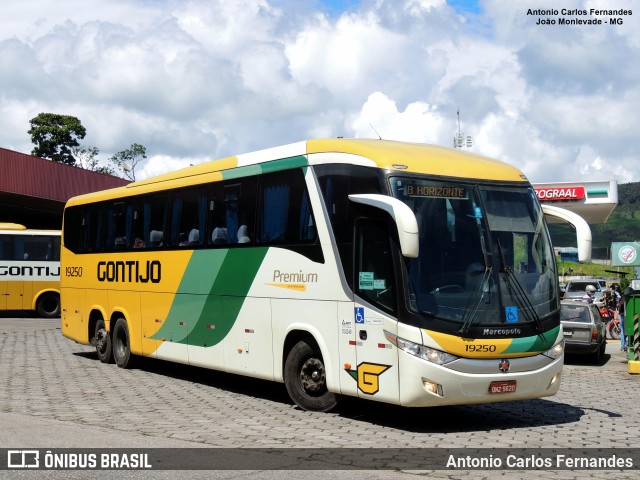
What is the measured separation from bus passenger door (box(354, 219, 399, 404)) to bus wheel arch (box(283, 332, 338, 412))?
2.95ft

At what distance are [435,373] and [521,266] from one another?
5.96 ft

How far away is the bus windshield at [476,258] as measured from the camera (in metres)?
10.5

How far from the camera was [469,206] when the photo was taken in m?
11.1

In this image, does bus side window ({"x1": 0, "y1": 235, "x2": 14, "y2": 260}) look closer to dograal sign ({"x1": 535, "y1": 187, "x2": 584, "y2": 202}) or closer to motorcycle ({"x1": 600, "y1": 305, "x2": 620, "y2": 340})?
motorcycle ({"x1": 600, "y1": 305, "x2": 620, "y2": 340})

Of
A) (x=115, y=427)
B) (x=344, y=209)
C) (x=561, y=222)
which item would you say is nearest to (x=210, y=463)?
(x=115, y=427)

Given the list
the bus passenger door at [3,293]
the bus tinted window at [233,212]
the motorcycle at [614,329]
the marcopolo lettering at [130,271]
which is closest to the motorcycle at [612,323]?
the motorcycle at [614,329]

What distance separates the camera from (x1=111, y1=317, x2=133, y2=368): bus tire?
1777 cm

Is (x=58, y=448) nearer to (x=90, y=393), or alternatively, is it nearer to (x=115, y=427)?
(x=115, y=427)

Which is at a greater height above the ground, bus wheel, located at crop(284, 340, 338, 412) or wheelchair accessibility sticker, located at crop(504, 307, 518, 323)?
wheelchair accessibility sticker, located at crop(504, 307, 518, 323)

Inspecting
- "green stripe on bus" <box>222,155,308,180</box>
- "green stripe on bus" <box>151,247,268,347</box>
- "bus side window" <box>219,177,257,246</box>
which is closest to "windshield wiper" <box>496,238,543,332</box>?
"green stripe on bus" <box>222,155,308,180</box>

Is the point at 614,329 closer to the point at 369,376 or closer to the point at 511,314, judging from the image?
the point at 511,314

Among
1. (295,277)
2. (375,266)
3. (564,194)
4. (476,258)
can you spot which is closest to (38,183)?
(564,194)

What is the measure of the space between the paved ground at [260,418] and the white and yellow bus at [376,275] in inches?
19.3

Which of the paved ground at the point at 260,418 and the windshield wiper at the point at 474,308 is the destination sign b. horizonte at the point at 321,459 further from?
the windshield wiper at the point at 474,308
